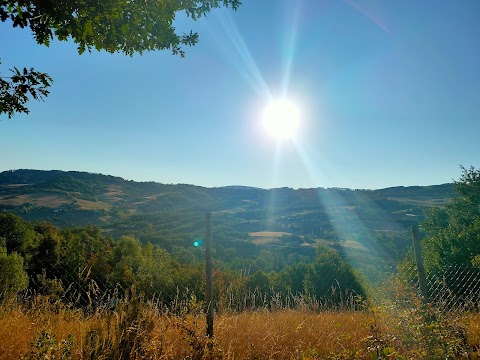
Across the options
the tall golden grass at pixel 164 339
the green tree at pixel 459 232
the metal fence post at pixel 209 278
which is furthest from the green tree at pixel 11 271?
the green tree at pixel 459 232

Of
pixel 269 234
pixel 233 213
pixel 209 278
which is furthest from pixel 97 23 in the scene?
pixel 233 213

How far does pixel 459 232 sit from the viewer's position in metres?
25.2

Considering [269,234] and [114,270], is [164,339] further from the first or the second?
[269,234]

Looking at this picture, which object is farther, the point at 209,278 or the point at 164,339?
the point at 209,278

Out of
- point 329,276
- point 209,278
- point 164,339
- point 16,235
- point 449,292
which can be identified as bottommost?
point 329,276

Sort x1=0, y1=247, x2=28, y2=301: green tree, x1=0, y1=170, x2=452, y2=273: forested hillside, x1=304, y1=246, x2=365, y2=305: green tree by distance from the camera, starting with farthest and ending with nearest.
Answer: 1. x1=0, y1=170, x2=452, y2=273: forested hillside
2. x1=304, y1=246, x2=365, y2=305: green tree
3. x1=0, y1=247, x2=28, y2=301: green tree

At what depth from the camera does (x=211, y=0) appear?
4770mm

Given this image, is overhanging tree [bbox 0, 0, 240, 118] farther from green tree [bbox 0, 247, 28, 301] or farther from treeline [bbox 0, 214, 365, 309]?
green tree [bbox 0, 247, 28, 301]

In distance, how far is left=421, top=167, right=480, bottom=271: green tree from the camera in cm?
2227

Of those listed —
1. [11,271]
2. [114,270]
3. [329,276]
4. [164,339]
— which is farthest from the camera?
[329,276]

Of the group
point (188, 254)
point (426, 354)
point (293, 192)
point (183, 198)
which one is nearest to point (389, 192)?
point (293, 192)

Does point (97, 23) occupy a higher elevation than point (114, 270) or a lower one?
higher

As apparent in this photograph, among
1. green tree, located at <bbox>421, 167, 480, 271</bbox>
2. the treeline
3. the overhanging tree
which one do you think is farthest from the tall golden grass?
green tree, located at <bbox>421, 167, 480, 271</bbox>

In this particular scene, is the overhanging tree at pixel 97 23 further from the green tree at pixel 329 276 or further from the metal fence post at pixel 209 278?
the green tree at pixel 329 276
